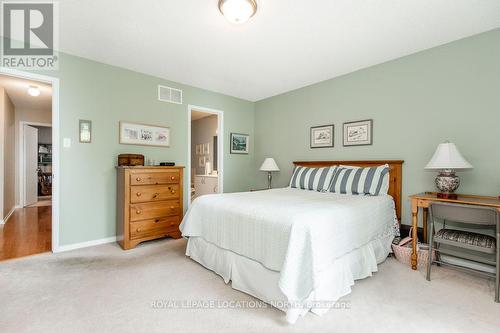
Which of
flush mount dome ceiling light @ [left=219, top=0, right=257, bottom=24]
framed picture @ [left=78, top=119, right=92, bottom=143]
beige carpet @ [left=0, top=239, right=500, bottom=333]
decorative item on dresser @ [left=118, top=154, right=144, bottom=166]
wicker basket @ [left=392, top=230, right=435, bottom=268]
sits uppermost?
flush mount dome ceiling light @ [left=219, top=0, right=257, bottom=24]

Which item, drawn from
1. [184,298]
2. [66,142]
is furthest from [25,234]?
[184,298]

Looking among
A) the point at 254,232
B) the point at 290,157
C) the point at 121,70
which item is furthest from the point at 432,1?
the point at 121,70

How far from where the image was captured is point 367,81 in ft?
10.9

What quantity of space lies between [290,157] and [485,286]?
9.64 feet

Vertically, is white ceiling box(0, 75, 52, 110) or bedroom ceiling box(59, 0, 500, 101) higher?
bedroom ceiling box(59, 0, 500, 101)

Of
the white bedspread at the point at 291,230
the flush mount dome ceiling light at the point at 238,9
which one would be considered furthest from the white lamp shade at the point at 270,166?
the flush mount dome ceiling light at the point at 238,9

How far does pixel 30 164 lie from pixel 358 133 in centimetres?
745

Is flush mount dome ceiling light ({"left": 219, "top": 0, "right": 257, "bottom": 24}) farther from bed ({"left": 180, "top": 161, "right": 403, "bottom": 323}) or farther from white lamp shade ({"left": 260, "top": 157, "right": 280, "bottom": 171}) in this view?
white lamp shade ({"left": 260, "top": 157, "right": 280, "bottom": 171})

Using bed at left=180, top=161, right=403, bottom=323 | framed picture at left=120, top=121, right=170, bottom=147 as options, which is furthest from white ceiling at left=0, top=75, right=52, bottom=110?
bed at left=180, top=161, right=403, bottom=323

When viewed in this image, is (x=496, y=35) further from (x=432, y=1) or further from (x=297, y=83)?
(x=297, y=83)

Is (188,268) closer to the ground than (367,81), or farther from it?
closer to the ground

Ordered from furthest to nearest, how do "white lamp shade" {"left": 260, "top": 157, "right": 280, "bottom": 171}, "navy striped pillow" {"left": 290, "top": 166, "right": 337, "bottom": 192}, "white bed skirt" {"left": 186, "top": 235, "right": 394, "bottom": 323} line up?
"white lamp shade" {"left": 260, "top": 157, "right": 280, "bottom": 171}
"navy striped pillow" {"left": 290, "top": 166, "right": 337, "bottom": 192}
"white bed skirt" {"left": 186, "top": 235, "right": 394, "bottom": 323}

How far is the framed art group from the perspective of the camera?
11.0 feet
